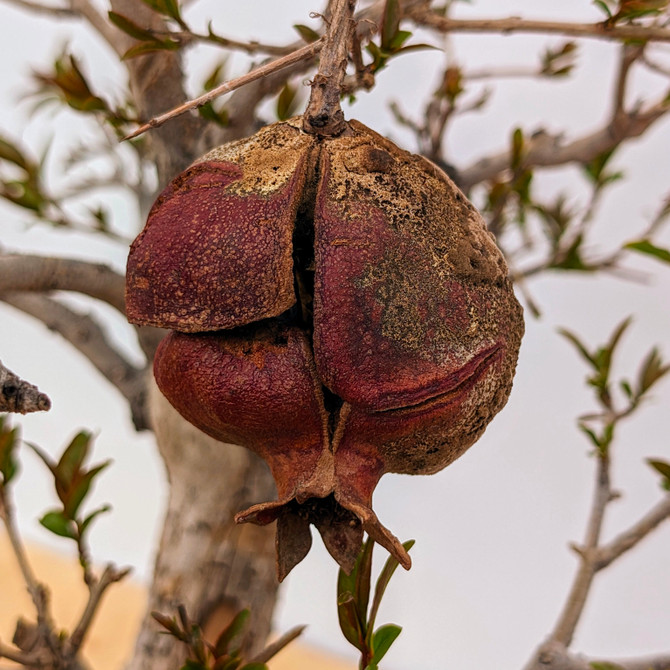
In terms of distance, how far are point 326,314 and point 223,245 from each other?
11 cm

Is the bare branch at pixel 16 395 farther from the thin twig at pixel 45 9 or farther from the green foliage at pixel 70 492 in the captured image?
the thin twig at pixel 45 9

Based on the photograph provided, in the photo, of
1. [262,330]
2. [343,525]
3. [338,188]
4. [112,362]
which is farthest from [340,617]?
[112,362]

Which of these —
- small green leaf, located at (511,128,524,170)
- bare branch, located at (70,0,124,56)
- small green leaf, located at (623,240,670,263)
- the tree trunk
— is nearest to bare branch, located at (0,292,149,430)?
the tree trunk

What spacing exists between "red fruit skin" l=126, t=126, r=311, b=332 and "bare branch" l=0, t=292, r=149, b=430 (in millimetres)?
704

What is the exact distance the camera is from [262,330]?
0.68 metres

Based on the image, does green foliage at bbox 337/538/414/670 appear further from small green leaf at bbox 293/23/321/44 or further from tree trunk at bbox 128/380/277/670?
small green leaf at bbox 293/23/321/44

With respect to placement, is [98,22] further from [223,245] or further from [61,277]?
[223,245]

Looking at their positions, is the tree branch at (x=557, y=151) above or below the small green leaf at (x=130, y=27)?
above

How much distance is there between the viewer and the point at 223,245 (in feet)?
2.13

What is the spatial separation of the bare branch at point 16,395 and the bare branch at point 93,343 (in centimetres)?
69

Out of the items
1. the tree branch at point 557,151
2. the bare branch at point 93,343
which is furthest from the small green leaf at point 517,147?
the bare branch at point 93,343

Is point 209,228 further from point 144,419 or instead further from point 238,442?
point 144,419

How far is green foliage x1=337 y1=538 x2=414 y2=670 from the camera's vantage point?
0.80 metres

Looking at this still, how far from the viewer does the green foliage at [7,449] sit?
0.99m
